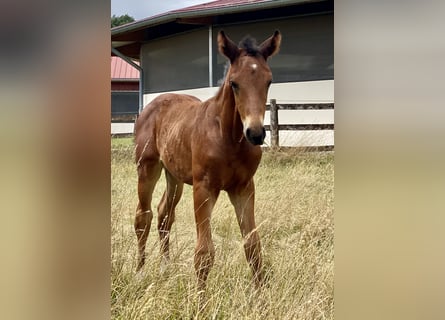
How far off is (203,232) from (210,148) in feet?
1.18

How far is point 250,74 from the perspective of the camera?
5.77 feet

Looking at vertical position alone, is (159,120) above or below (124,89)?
below

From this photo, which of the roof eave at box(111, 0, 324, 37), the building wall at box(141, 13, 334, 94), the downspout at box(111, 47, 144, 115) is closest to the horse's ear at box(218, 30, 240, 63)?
the roof eave at box(111, 0, 324, 37)

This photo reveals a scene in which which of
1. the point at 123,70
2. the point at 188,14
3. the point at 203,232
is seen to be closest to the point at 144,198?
the point at 203,232

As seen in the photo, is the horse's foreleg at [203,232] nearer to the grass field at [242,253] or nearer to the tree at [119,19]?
the grass field at [242,253]

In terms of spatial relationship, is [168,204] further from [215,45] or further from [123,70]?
[215,45]

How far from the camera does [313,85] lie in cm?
395

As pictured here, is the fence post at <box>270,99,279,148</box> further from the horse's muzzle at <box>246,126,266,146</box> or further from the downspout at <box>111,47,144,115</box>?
the horse's muzzle at <box>246,126,266,146</box>

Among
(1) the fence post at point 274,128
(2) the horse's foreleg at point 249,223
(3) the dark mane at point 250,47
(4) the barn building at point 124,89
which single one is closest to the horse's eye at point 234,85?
(3) the dark mane at point 250,47

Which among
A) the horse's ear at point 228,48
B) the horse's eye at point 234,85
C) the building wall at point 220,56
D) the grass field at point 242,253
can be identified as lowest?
the grass field at point 242,253

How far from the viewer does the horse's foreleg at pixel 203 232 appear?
190 cm
